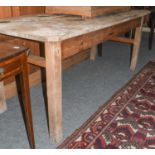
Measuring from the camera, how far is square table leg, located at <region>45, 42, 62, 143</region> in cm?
115

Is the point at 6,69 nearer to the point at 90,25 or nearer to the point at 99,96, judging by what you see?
the point at 90,25

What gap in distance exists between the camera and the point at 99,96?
1.94 metres

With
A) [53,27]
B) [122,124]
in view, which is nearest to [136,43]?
[122,124]

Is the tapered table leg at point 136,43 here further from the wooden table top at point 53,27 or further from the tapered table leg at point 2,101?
the tapered table leg at point 2,101

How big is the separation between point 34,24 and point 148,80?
1335mm

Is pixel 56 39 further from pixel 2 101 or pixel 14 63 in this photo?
pixel 2 101

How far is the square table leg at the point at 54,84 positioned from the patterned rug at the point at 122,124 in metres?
0.11

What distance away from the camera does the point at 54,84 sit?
121 centimetres

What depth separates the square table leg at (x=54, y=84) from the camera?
1.15 m

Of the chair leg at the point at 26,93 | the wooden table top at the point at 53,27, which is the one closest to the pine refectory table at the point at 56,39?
the wooden table top at the point at 53,27

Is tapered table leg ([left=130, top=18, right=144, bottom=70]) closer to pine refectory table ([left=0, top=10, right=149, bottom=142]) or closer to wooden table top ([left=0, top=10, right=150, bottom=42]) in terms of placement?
wooden table top ([left=0, top=10, right=150, bottom=42])

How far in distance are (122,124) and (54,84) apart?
2.06 feet

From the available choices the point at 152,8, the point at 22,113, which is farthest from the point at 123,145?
the point at 152,8

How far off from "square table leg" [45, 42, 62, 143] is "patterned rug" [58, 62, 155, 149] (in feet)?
0.37
